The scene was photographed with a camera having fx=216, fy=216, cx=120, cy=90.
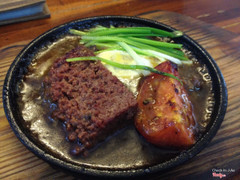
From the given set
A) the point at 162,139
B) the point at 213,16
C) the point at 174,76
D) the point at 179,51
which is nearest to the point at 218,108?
the point at 174,76

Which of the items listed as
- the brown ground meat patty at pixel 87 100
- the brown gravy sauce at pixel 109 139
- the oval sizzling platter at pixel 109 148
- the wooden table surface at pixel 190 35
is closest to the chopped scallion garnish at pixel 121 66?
the brown ground meat patty at pixel 87 100

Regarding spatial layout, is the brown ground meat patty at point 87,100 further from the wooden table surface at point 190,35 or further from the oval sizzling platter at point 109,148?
the wooden table surface at point 190,35

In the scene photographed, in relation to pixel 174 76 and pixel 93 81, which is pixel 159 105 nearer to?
pixel 174 76

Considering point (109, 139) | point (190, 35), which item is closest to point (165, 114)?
point (109, 139)

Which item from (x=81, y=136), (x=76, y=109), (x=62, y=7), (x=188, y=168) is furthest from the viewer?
(x=62, y=7)

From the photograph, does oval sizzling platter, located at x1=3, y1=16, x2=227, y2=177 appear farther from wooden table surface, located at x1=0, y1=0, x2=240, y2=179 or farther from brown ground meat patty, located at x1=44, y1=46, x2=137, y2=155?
wooden table surface, located at x1=0, y1=0, x2=240, y2=179

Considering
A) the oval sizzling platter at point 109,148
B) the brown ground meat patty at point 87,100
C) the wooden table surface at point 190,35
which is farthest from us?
the wooden table surface at point 190,35

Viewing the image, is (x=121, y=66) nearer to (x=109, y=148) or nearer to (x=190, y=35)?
(x=109, y=148)
